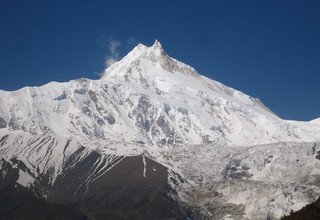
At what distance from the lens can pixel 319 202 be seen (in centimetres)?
12194

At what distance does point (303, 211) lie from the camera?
122 meters

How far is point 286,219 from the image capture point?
118 meters

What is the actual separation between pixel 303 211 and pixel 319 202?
10.7 ft

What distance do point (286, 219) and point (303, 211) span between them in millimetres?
4938

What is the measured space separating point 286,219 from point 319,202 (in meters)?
7.78
